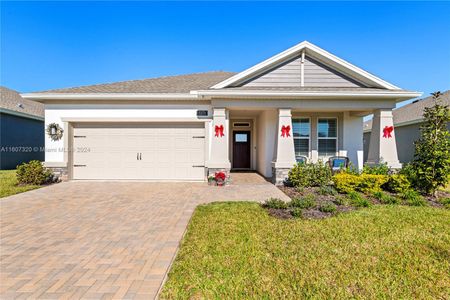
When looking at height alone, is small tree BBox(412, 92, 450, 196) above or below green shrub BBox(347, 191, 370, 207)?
above

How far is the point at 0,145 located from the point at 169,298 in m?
16.3

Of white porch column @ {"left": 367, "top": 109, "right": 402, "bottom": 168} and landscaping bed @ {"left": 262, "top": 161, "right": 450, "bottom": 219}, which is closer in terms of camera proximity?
landscaping bed @ {"left": 262, "top": 161, "right": 450, "bottom": 219}

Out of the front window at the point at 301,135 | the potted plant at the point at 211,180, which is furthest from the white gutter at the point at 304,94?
the potted plant at the point at 211,180

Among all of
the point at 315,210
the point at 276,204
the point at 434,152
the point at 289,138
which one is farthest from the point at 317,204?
the point at 434,152

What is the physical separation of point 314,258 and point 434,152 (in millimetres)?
6173

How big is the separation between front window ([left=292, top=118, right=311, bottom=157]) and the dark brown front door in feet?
10.8

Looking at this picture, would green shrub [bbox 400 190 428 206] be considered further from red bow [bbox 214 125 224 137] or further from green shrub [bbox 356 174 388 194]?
red bow [bbox 214 125 224 137]

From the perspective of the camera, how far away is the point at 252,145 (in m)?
13.2

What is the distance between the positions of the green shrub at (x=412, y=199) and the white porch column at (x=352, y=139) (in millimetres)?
3840

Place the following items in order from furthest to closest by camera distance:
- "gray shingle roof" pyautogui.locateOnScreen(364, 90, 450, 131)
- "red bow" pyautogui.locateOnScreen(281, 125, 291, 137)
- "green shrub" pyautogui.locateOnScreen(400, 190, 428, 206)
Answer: "gray shingle roof" pyautogui.locateOnScreen(364, 90, 450, 131) → "red bow" pyautogui.locateOnScreen(281, 125, 291, 137) → "green shrub" pyautogui.locateOnScreen(400, 190, 428, 206)

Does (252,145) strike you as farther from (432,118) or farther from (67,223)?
(67,223)

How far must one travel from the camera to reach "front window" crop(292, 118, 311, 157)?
35.7 feet

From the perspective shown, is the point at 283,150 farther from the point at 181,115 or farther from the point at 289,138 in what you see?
the point at 181,115

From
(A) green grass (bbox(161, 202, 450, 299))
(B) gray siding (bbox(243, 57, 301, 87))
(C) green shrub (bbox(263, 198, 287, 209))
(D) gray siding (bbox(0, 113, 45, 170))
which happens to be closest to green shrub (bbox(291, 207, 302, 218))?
(A) green grass (bbox(161, 202, 450, 299))
